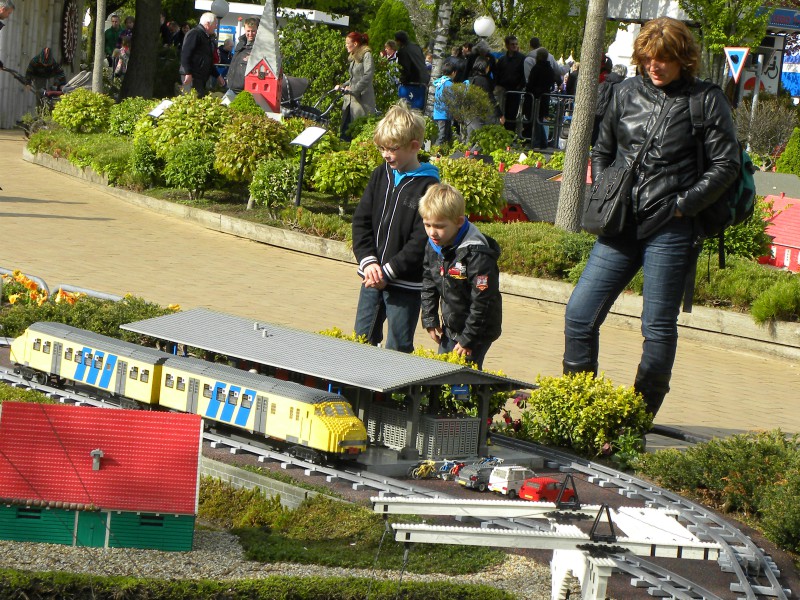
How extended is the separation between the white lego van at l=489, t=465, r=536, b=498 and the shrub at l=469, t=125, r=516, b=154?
17489mm

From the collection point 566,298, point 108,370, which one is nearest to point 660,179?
point 108,370

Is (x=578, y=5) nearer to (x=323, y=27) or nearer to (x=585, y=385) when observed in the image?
(x=323, y=27)

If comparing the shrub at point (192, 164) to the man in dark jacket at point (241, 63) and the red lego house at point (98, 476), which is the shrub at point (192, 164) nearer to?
the man in dark jacket at point (241, 63)

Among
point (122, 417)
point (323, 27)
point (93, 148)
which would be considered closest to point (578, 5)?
point (323, 27)

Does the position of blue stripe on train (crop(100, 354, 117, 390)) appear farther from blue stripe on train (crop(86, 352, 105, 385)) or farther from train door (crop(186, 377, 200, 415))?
train door (crop(186, 377, 200, 415))

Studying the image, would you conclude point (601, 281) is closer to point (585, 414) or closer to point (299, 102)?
point (585, 414)

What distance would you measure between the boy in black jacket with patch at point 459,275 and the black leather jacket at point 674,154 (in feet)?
3.35

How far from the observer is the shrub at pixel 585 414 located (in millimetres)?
8594

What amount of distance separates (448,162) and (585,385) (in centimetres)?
1014

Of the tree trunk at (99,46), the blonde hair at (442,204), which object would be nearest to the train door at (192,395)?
the blonde hair at (442,204)

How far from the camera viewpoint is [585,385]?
28.5 feet

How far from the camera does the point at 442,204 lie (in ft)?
27.0

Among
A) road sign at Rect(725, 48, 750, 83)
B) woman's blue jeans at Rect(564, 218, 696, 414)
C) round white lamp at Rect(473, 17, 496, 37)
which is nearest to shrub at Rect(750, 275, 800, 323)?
woman's blue jeans at Rect(564, 218, 696, 414)

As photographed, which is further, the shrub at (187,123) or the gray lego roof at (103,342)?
the shrub at (187,123)
